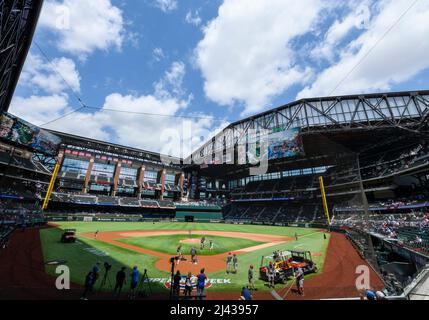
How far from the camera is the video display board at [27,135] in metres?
50.2

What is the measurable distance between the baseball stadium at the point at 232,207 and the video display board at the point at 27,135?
0.33 m

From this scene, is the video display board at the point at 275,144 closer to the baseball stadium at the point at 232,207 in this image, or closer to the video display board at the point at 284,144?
the video display board at the point at 284,144

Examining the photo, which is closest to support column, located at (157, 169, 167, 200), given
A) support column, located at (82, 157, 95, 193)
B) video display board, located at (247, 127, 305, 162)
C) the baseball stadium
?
the baseball stadium

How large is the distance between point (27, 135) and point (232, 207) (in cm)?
7108

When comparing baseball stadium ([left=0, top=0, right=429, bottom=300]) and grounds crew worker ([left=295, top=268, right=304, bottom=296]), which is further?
baseball stadium ([left=0, top=0, right=429, bottom=300])

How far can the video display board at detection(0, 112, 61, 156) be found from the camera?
1978 inches

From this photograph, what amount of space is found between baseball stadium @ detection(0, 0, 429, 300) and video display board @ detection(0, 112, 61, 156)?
33 cm

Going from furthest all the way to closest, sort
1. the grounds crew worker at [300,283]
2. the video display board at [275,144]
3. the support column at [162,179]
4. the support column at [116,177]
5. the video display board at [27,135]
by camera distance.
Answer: the support column at [162,179] → the support column at [116,177] → the video display board at [27,135] → the video display board at [275,144] → the grounds crew worker at [300,283]

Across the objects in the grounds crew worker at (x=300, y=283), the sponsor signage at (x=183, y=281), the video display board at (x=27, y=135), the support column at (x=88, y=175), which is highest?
the video display board at (x=27, y=135)

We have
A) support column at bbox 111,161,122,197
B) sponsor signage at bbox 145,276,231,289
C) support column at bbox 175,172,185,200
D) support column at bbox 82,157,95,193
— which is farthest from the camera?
support column at bbox 175,172,185,200

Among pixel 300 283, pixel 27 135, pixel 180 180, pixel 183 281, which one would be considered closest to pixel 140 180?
pixel 180 180

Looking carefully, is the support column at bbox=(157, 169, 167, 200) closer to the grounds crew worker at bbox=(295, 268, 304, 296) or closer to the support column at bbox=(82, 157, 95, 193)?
the support column at bbox=(82, 157, 95, 193)

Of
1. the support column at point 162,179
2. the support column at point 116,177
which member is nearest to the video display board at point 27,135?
the support column at point 116,177

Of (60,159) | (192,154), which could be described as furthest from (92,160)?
(192,154)
